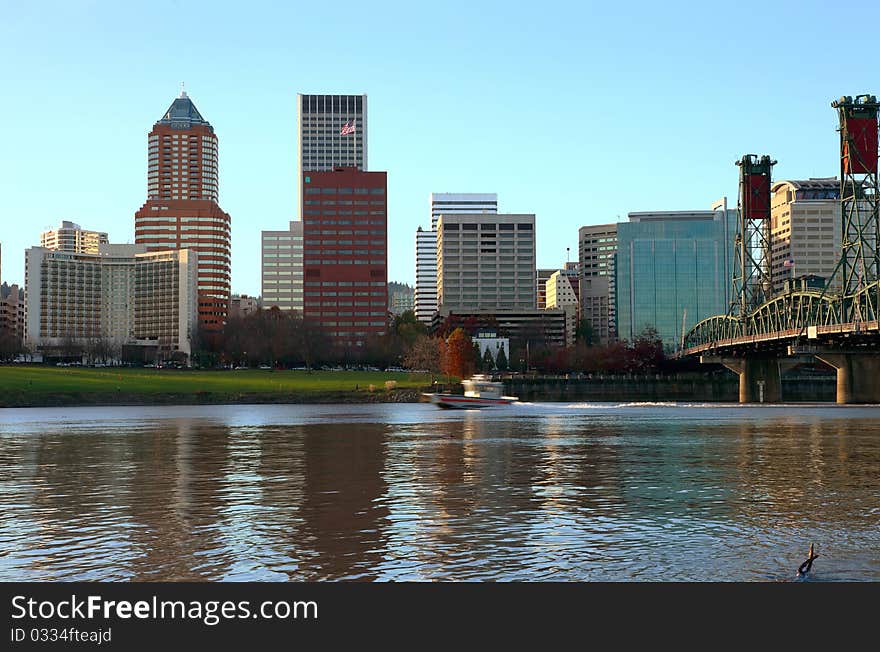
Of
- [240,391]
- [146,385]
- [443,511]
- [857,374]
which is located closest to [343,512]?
[443,511]

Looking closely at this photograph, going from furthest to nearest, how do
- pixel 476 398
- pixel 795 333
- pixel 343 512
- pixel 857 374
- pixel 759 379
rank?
pixel 759 379 → pixel 857 374 → pixel 476 398 → pixel 795 333 → pixel 343 512

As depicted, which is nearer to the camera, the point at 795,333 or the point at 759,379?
the point at 795,333

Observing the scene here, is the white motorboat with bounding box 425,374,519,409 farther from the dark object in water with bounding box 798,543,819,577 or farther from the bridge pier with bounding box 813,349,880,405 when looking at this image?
the dark object in water with bounding box 798,543,819,577

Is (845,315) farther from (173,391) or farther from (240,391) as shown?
(173,391)

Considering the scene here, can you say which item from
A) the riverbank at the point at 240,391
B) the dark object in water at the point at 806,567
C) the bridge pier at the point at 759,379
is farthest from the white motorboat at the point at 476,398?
the dark object in water at the point at 806,567

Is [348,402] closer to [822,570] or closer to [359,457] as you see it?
[359,457]

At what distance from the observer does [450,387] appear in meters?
185

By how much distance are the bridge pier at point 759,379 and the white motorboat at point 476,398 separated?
44646 millimetres

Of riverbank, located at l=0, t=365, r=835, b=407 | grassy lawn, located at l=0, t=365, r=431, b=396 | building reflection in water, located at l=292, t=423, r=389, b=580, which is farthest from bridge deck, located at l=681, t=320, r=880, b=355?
building reflection in water, located at l=292, t=423, r=389, b=580

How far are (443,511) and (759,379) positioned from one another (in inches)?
6304

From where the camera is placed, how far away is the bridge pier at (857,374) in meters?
149

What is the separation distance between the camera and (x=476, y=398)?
482 feet

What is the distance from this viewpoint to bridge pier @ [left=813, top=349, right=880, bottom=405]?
149 meters
